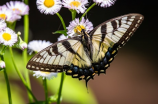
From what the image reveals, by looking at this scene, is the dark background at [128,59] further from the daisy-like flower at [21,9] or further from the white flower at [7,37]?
the white flower at [7,37]

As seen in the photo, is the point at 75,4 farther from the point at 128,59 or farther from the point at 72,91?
the point at 128,59

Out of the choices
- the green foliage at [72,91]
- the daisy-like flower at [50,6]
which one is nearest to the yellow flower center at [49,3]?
the daisy-like flower at [50,6]

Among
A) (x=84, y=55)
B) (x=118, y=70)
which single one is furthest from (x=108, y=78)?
(x=84, y=55)

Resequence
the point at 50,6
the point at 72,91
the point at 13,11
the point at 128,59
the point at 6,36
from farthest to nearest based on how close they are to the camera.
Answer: the point at 128,59
the point at 72,91
the point at 13,11
the point at 50,6
the point at 6,36

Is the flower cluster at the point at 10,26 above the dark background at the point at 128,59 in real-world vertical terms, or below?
above

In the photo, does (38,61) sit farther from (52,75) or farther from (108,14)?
(108,14)

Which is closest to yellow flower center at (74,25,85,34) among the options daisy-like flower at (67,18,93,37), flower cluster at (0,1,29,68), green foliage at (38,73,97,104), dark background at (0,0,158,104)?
daisy-like flower at (67,18,93,37)

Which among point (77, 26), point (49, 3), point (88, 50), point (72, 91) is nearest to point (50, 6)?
point (49, 3)
